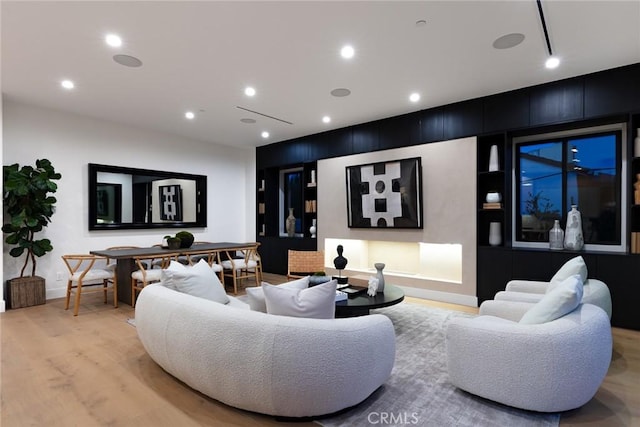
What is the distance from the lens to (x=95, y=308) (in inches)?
182

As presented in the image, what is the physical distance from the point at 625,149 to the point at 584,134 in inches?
18.7

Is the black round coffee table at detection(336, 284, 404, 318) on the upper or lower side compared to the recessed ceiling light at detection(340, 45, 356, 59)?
lower

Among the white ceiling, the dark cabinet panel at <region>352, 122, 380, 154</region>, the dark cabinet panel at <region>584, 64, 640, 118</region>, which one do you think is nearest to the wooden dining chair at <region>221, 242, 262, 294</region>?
the white ceiling

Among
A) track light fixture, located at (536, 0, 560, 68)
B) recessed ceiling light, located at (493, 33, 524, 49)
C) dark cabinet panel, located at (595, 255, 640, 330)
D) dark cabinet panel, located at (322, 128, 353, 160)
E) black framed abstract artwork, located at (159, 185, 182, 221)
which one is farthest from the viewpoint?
black framed abstract artwork, located at (159, 185, 182, 221)

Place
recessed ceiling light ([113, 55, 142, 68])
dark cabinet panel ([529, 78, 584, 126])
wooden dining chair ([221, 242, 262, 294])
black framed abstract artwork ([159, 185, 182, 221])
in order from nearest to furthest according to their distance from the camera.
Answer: recessed ceiling light ([113, 55, 142, 68]), dark cabinet panel ([529, 78, 584, 126]), wooden dining chair ([221, 242, 262, 294]), black framed abstract artwork ([159, 185, 182, 221])

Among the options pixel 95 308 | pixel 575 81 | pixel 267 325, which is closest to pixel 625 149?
pixel 575 81

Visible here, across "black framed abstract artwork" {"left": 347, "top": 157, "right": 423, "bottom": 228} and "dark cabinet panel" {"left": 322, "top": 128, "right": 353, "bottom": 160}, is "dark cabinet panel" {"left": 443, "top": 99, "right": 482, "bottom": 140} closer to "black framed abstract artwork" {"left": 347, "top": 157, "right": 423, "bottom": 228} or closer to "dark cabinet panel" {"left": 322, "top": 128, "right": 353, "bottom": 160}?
"black framed abstract artwork" {"left": 347, "top": 157, "right": 423, "bottom": 228}

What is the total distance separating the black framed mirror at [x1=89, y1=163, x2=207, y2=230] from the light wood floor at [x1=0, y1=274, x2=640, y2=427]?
252 cm

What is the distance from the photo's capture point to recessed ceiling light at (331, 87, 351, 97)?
442 cm

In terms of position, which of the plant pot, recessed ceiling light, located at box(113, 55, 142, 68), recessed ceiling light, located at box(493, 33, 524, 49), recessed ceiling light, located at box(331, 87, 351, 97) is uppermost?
recessed ceiling light, located at box(113, 55, 142, 68)

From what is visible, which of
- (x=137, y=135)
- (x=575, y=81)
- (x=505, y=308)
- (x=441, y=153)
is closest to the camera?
(x=505, y=308)

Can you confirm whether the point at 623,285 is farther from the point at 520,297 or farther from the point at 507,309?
the point at 507,309

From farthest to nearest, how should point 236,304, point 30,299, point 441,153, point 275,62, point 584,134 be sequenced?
point 441,153 < point 30,299 < point 584,134 < point 275,62 < point 236,304

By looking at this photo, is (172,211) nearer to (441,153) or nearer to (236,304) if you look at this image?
(236,304)
